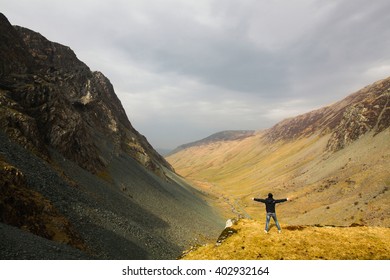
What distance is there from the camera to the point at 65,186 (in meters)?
41.8

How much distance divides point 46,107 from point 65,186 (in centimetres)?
2191

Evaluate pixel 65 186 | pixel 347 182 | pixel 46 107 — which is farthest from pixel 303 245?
pixel 347 182

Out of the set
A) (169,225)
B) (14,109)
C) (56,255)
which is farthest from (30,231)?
(169,225)

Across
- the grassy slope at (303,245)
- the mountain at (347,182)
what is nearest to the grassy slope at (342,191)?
the mountain at (347,182)

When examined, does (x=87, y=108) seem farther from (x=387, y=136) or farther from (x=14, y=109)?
(x=387, y=136)

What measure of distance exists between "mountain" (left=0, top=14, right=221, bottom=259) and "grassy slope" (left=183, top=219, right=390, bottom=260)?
1362 centimetres

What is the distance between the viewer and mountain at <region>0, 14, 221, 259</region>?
28688 millimetres

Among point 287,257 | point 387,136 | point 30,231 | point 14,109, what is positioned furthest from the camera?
point 387,136

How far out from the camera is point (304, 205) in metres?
91.4

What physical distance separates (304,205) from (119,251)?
71.3 meters

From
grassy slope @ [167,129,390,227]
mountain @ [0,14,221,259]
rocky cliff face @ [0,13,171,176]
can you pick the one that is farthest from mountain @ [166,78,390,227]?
rocky cliff face @ [0,13,171,176]

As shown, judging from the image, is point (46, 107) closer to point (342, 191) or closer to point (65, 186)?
point (65, 186)

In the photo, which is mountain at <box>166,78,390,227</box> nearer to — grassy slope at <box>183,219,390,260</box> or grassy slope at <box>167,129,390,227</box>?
grassy slope at <box>167,129,390,227</box>
